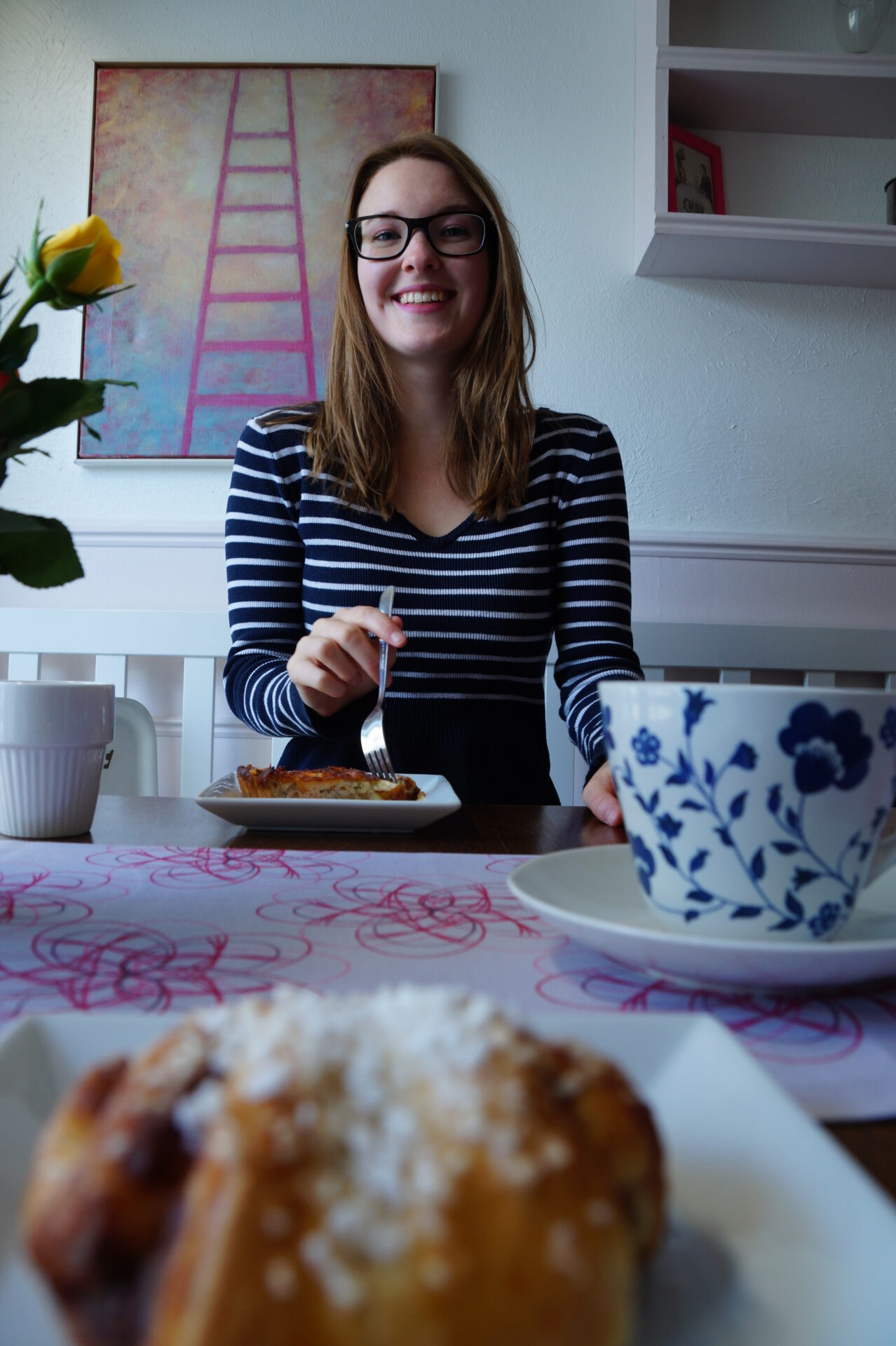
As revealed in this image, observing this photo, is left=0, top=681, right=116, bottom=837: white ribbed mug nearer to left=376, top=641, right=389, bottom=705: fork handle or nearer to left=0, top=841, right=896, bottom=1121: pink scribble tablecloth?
left=0, top=841, right=896, bottom=1121: pink scribble tablecloth

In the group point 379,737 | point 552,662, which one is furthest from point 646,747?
point 552,662

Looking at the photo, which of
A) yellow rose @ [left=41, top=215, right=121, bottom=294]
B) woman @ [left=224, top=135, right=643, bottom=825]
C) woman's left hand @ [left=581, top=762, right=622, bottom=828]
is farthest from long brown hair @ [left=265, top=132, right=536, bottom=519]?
yellow rose @ [left=41, top=215, right=121, bottom=294]

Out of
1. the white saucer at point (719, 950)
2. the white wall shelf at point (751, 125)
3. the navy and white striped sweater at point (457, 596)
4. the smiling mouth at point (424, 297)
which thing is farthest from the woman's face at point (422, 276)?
the white saucer at point (719, 950)

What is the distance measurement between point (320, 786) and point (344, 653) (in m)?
0.13

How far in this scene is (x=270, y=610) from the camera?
4.18 feet

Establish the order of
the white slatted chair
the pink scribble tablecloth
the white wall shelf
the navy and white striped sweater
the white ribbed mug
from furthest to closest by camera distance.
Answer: the white slatted chair → the white wall shelf → the navy and white striped sweater → the white ribbed mug → the pink scribble tablecloth

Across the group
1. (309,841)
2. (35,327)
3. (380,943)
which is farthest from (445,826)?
(35,327)

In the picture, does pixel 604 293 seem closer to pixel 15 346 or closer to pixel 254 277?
pixel 254 277

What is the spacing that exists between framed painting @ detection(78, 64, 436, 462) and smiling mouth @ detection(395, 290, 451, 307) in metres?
0.45

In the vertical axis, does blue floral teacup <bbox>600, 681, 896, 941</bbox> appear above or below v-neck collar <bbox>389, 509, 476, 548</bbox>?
below

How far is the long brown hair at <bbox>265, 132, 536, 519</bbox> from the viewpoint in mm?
1278

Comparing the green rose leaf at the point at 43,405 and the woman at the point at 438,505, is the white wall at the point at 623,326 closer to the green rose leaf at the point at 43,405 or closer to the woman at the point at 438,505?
the woman at the point at 438,505

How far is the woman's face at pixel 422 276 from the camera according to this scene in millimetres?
1271

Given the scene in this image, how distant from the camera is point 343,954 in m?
0.38
